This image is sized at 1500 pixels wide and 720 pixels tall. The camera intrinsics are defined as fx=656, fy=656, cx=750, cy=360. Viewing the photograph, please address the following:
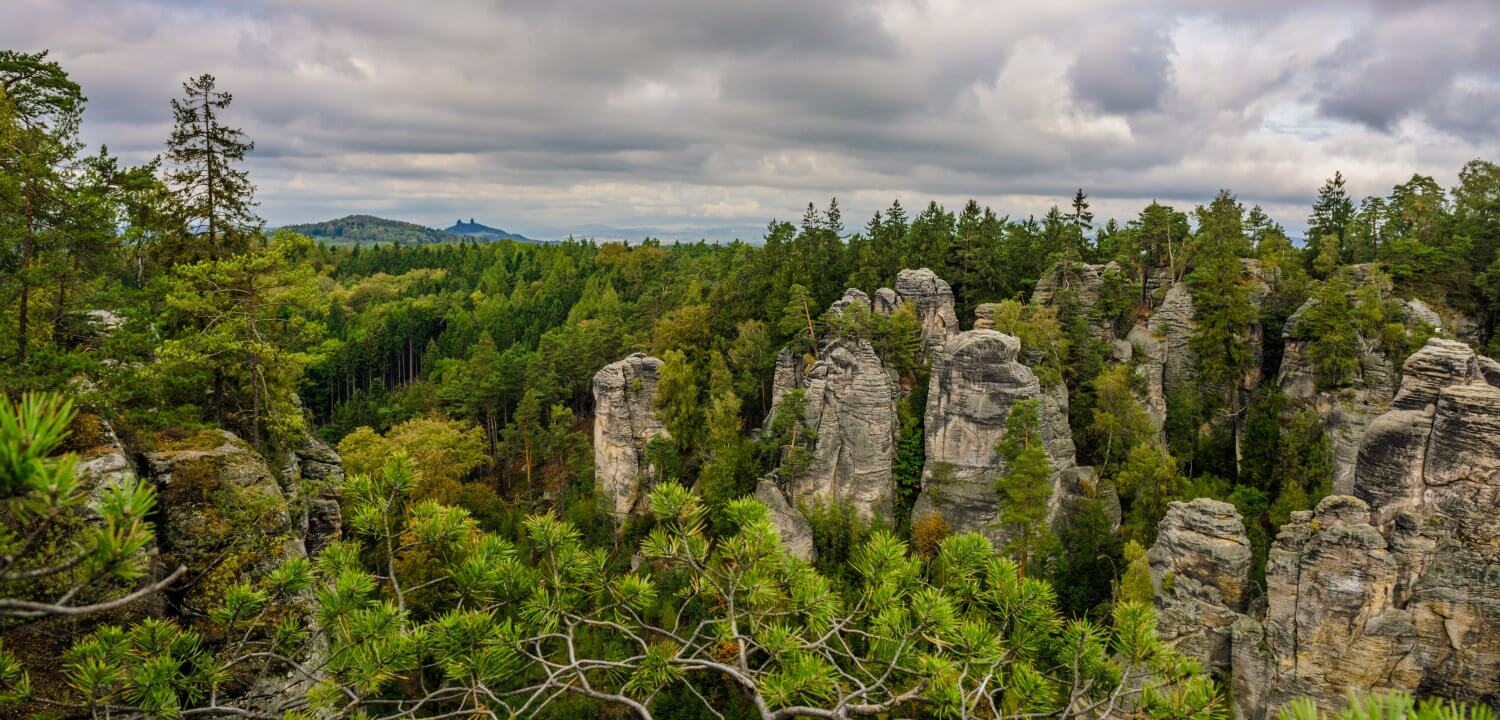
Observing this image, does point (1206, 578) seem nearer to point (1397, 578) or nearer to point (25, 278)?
point (1397, 578)

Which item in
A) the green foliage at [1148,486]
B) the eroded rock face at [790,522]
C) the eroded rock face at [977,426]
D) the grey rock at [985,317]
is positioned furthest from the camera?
the grey rock at [985,317]

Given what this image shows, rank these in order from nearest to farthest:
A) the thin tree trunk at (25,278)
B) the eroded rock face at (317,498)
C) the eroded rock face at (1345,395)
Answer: the thin tree trunk at (25,278) < the eroded rock face at (317,498) < the eroded rock face at (1345,395)

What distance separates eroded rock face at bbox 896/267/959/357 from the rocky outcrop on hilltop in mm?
20386

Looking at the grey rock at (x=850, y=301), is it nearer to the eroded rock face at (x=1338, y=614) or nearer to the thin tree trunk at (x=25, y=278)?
the eroded rock face at (x=1338, y=614)

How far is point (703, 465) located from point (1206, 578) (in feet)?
79.8

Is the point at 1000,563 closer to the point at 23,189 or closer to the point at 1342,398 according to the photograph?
the point at 23,189

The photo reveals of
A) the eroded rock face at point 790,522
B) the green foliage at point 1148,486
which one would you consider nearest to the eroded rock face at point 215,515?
the eroded rock face at point 790,522

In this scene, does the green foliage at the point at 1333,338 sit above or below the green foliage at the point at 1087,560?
above

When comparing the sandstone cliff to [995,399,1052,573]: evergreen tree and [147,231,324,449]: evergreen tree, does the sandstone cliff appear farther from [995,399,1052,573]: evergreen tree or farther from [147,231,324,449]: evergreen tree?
[147,231,324,449]: evergreen tree

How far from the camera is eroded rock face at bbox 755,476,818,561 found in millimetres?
32906

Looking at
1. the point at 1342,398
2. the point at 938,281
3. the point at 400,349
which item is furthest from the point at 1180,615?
the point at 400,349

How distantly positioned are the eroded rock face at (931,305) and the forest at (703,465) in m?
0.28

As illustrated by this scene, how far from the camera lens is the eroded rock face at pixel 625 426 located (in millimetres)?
41312

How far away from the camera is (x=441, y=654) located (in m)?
5.44
